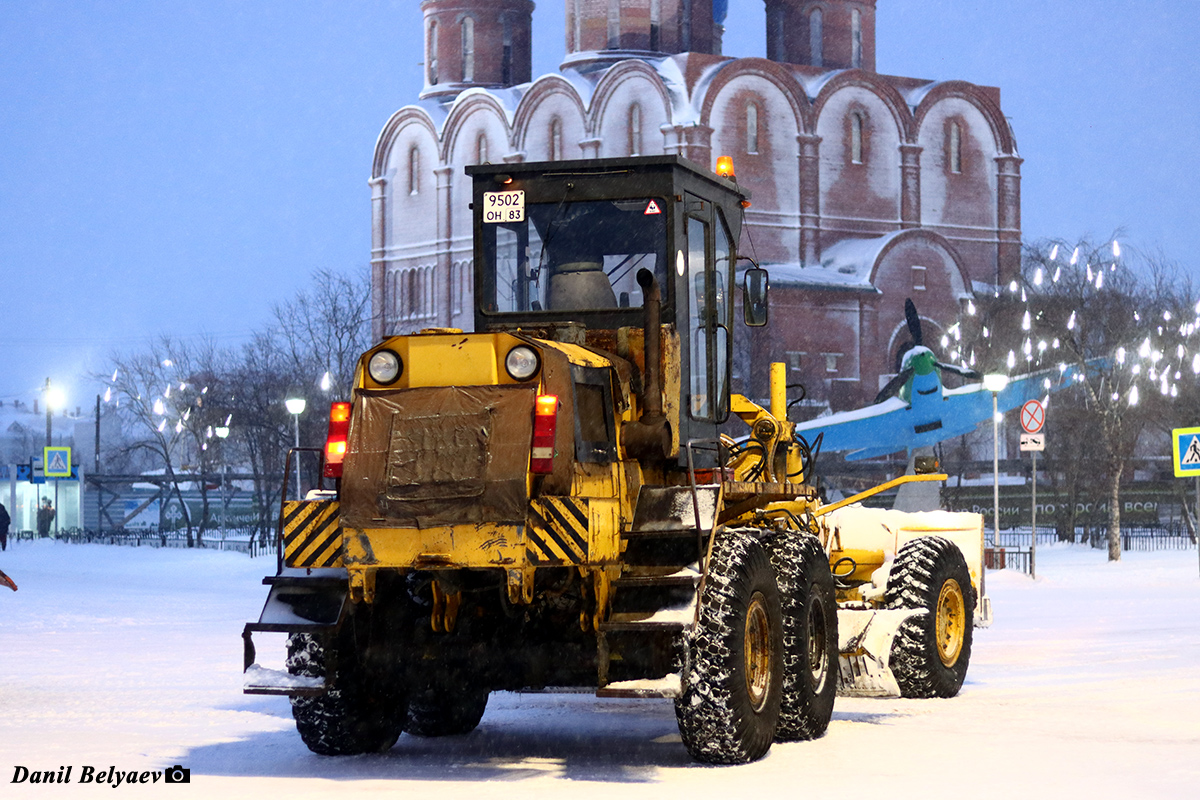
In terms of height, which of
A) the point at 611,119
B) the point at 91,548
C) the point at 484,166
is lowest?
the point at 91,548

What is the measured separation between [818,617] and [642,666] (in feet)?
7.78

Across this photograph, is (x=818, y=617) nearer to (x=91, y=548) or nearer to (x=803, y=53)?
(x=91, y=548)

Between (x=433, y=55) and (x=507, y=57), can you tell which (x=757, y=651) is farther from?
(x=433, y=55)

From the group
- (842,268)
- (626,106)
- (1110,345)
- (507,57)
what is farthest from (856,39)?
(1110,345)

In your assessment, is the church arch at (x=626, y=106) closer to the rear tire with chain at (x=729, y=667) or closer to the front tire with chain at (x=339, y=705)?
the front tire with chain at (x=339, y=705)

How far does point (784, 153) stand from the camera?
249 ft

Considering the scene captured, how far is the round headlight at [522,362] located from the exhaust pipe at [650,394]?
0.83m

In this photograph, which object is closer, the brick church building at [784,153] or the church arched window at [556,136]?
the brick church building at [784,153]

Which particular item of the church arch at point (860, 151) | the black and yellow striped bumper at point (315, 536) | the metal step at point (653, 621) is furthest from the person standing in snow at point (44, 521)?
the metal step at point (653, 621)

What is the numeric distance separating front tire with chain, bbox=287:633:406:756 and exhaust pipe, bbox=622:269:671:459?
2095 millimetres

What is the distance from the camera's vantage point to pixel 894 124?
260ft

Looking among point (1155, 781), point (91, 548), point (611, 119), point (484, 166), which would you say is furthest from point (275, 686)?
point (611, 119)

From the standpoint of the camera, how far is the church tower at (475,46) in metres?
87.6
